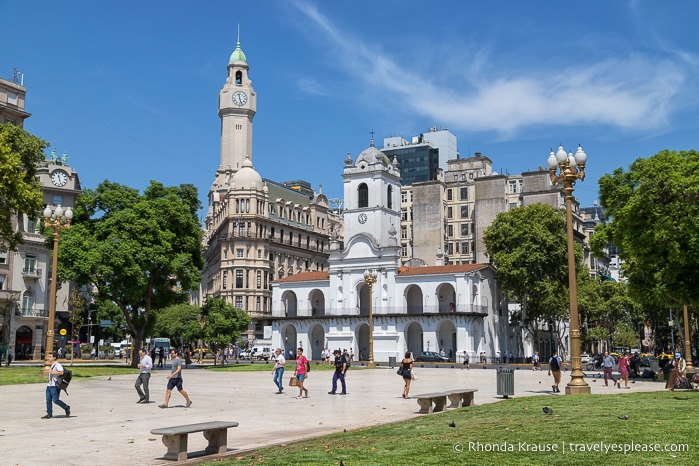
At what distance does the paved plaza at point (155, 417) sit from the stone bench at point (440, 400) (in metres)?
0.43

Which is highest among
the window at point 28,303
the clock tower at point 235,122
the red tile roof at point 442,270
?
the clock tower at point 235,122

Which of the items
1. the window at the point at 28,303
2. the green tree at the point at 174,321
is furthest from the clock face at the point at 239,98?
the window at the point at 28,303

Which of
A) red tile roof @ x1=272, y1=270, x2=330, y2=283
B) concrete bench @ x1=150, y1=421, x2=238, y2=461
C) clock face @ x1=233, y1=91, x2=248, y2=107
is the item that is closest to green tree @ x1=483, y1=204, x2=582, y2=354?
red tile roof @ x1=272, y1=270, x2=330, y2=283

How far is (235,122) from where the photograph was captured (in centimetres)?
11600

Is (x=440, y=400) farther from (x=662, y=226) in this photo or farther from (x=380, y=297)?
(x=380, y=297)

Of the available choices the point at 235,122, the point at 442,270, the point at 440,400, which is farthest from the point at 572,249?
the point at 235,122

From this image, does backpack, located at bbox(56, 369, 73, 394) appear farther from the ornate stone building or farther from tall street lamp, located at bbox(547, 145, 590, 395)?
the ornate stone building

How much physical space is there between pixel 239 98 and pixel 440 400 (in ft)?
340

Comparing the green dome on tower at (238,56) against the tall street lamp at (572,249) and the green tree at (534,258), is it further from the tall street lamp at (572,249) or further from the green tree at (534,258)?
the tall street lamp at (572,249)

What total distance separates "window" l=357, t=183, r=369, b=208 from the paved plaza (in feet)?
161

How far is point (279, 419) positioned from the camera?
17.4m

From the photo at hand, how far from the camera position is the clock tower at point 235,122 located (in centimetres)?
11512

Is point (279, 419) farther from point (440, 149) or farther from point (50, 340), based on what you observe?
point (440, 149)

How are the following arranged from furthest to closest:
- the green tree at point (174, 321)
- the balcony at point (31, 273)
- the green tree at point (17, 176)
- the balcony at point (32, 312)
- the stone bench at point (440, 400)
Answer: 1. the green tree at point (174, 321)
2. the balcony at point (31, 273)
3. the balcony at point (32, 312)
4. the green tree at point (17, 176)
5. the stone bench at point (440, 400)
